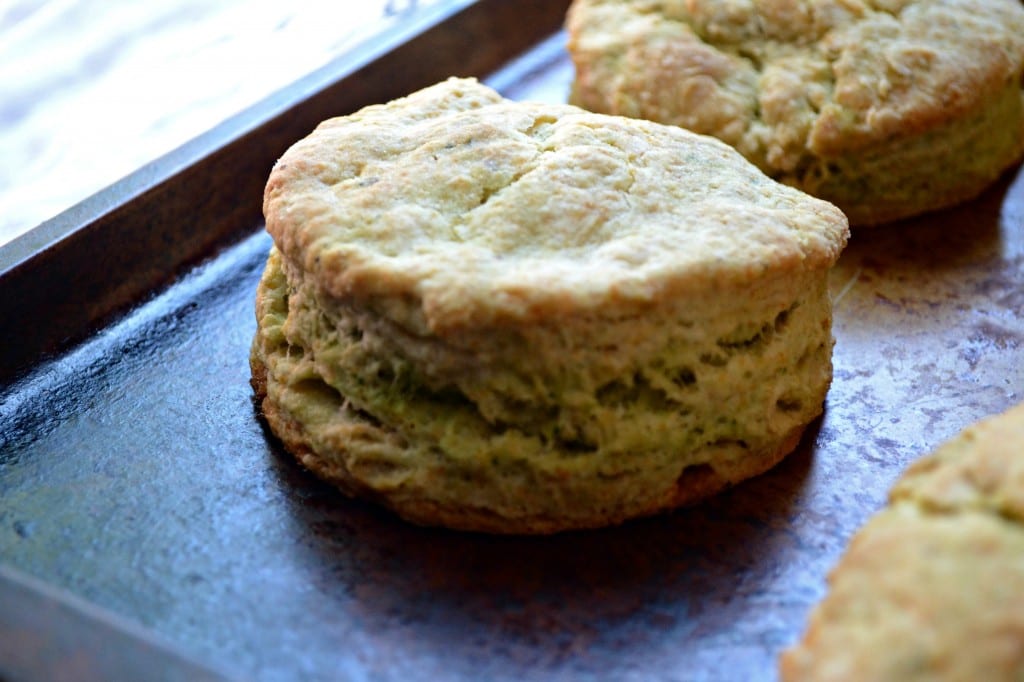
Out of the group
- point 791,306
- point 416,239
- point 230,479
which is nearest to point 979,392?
point 791,306

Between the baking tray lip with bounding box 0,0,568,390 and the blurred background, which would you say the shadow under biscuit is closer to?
the baking tray lip with bounding box 0,0,568,390

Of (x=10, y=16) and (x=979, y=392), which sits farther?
(x=10, y=16)

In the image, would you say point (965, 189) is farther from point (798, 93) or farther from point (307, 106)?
point (307, 106)

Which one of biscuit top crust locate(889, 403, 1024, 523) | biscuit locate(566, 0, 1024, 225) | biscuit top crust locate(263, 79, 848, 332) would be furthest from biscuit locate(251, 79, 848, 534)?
biscuit locate(566, 0, 1024, 225)

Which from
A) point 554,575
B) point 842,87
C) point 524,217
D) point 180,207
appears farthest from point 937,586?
point 180,207

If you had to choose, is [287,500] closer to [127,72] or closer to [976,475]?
[976,475]

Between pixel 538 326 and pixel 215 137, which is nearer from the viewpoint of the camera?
pixel 538 326
